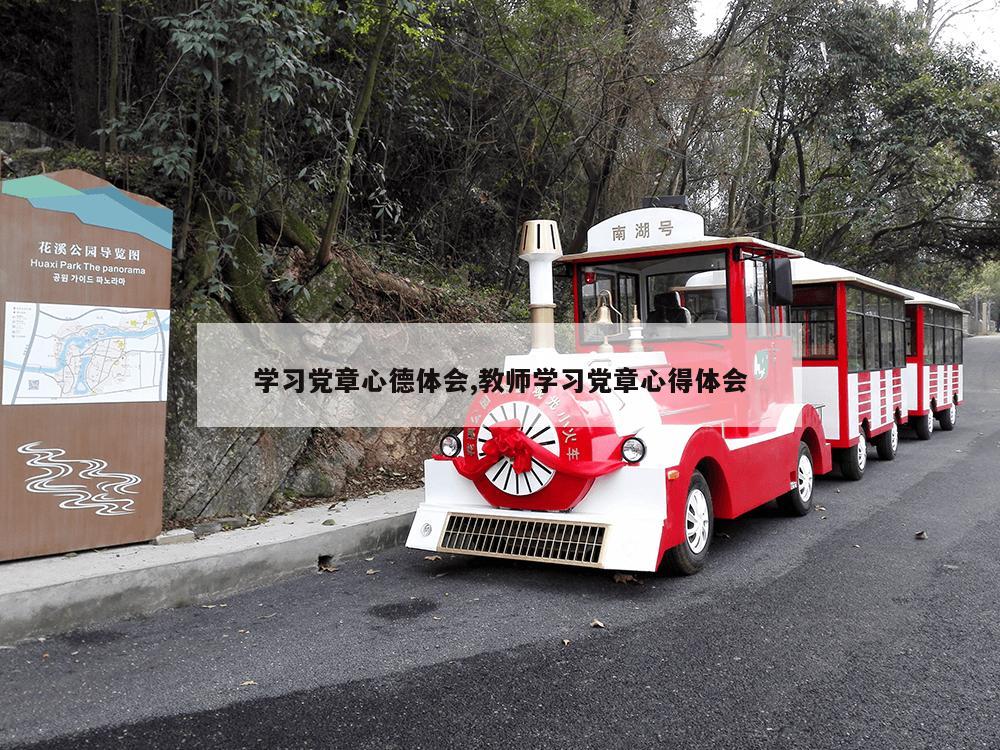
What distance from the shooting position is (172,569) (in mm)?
4793

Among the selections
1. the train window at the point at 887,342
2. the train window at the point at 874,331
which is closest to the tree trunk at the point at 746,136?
the train window at the point at 874,331

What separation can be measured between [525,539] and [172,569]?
2.18 m

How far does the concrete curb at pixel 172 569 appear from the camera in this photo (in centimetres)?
427

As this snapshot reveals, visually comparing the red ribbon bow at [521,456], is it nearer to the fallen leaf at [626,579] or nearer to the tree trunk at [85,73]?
the fallen leaf at [626,579]

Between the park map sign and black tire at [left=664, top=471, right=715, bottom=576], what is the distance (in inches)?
139

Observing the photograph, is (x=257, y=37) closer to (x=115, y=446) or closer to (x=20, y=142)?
(x=115, y=446)

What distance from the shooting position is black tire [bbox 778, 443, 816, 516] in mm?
7230

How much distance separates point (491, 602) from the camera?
4828mm

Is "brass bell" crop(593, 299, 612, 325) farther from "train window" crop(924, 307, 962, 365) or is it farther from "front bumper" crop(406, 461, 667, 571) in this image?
"train window" crop(924, 307, 962, 365)

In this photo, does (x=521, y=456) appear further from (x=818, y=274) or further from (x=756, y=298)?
(x=818, y=274)

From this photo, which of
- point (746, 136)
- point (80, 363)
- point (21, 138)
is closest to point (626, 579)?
point (80, 363)

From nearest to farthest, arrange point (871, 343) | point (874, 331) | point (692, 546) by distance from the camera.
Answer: point (692, 546), point (871, 343), point (874, 331)

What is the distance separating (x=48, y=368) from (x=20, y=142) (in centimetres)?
595

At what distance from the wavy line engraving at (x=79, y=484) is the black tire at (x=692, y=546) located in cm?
362
